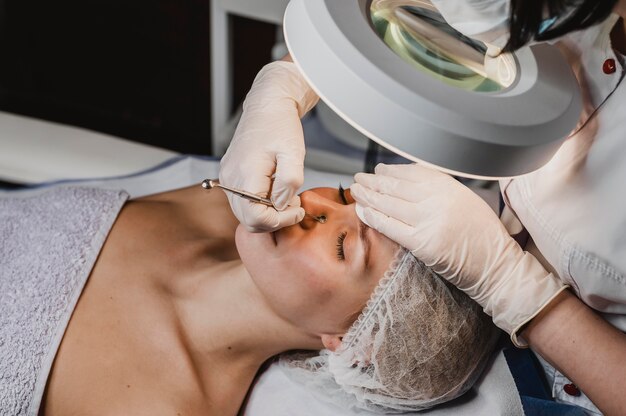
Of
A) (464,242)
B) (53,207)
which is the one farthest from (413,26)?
(53,207)

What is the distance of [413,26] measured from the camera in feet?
3.38

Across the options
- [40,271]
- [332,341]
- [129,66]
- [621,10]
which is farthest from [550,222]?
[129,66]

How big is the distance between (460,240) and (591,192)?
0.22 m

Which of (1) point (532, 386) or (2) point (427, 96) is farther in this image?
(1) point (532, 386)

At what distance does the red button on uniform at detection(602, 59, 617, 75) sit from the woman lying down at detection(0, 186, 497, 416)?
45 cm

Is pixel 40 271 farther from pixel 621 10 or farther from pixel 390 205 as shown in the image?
pixel 621 10

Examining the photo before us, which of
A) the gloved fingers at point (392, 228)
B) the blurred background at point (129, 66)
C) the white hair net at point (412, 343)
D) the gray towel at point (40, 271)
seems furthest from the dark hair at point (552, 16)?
the blurred background at point (129, 66)

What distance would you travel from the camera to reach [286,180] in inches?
47.0

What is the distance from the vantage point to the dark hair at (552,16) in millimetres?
800

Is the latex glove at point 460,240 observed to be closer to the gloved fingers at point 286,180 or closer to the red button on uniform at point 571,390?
the gloved fingers at point 286,180

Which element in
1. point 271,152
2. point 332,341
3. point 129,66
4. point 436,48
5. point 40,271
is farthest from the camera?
point 129,66

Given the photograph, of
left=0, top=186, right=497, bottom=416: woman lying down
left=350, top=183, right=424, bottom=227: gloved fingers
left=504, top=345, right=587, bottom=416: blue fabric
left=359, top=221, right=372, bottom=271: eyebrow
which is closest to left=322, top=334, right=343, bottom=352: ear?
left=0, top=186, right=497, bottom=416: woman lying down

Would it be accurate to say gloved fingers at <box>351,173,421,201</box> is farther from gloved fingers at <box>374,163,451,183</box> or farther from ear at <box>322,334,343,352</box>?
ear at <box>322,334,343,352</box>

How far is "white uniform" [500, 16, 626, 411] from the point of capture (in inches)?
43.7
